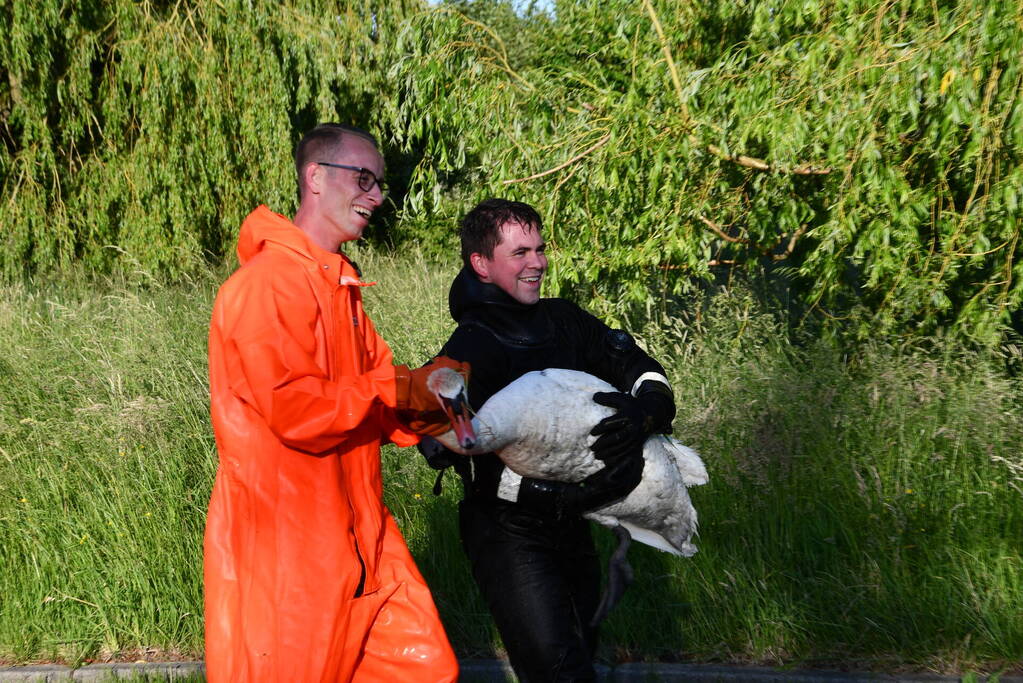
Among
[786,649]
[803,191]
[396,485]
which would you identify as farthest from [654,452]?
[803,191]

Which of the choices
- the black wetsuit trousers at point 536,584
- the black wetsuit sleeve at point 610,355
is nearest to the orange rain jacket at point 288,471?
the black wetsuit trousers at point 536,584

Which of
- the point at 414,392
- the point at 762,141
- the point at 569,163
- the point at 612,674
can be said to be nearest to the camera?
the point at 414,392

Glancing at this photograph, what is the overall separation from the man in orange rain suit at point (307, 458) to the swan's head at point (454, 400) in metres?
0.03

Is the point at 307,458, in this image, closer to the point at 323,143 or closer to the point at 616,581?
the point at 323,143

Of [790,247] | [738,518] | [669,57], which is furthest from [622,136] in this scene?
[738,518]

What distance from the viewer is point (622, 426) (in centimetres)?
290

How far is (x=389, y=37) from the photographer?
1246cm

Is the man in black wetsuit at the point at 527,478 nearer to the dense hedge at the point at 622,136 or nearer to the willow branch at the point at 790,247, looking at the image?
the dense hedge at the point at 622,136

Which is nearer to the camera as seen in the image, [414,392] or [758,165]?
[414,392]

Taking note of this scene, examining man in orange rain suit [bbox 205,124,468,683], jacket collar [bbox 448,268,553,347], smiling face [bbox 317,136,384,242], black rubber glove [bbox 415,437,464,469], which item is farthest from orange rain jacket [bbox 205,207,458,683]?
jacket collar [bbox 448,268,553,347]

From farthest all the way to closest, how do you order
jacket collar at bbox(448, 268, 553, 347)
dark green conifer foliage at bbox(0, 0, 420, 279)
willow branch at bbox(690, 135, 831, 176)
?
dark green conifer foliage at bbox(0, 0, 420, 279) → willow branch at bbox(690, 135, 831, 176) → jacket collar at bbox(448, 268, 553, 347)

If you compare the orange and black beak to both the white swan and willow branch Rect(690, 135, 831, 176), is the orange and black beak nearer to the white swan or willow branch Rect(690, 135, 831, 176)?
the white swan

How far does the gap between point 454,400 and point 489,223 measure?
771 millimetres

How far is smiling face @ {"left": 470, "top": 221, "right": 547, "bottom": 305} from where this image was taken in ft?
→ 10.2
